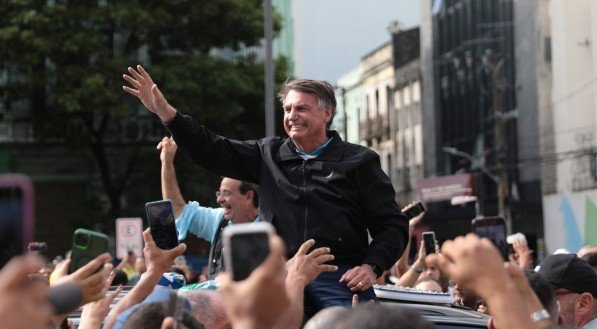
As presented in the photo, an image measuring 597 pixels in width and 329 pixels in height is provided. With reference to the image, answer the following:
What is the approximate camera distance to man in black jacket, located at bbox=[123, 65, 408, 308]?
5926 millimetres

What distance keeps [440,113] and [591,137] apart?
97.8 ft

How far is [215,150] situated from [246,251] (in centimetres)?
336

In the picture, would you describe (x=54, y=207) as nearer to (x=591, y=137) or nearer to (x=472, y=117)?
(x=591, y=137)

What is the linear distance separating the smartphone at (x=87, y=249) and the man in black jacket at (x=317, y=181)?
2.08 meters

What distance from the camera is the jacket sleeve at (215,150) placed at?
237 inches

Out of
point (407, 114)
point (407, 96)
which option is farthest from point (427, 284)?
point (407, 114)

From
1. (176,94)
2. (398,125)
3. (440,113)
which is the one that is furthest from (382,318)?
(398,125)

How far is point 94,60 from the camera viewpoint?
106ft

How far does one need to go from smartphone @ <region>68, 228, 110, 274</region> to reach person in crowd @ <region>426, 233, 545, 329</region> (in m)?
1.07

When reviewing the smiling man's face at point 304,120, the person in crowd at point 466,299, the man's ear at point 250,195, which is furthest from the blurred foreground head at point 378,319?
the person in crowd at point 466,299

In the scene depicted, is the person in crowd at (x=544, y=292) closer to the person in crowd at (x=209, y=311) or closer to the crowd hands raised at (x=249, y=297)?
the crowd hands raised at (x=249, y=297)

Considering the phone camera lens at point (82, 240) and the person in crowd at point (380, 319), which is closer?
the person in crowd at point (380, 319)

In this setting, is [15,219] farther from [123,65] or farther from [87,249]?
[123,65]

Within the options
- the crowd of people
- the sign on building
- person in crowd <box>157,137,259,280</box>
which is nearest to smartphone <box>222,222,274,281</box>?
the crowd of people
